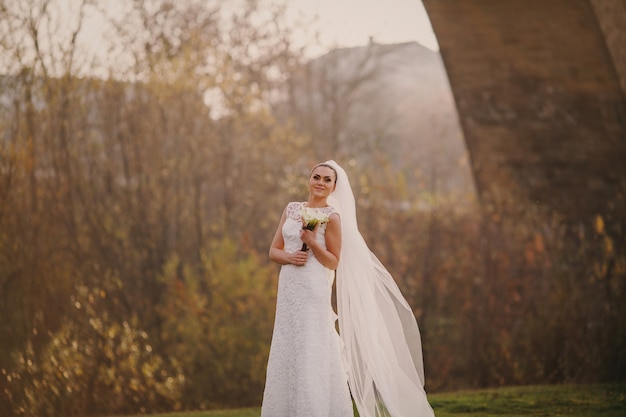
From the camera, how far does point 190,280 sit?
28.8 ft

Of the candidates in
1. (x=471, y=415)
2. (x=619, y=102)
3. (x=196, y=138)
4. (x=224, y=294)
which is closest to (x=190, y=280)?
(x=224, y=294)

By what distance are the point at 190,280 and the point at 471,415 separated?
3.42 m

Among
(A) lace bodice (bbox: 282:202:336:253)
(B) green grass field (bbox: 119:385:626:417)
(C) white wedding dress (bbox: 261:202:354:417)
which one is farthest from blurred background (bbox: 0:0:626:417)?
(A) lace bodice (bbox: 282:202:336:253)

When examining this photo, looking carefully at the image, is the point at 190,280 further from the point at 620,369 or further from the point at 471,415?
the point at 620,369

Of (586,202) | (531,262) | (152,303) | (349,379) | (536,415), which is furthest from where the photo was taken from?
(586,202)

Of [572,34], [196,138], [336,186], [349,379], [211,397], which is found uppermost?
[572,34]

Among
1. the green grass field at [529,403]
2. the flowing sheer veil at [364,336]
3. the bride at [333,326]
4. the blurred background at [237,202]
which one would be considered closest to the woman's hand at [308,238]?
the bride at [333,326]

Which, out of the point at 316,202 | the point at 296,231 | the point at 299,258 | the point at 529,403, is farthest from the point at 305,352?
the point at 529,403

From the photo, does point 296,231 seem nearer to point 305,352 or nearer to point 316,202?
point 316,202

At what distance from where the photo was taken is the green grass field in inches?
253

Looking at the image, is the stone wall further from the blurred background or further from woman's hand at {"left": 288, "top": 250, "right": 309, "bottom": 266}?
woman's hand at {"left": 288, "top": 250, "right": 309, "bottom": 266}

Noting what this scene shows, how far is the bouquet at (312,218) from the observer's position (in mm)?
4430

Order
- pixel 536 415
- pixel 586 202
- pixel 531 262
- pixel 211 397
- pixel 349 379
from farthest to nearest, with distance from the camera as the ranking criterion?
pixel 586 202, pixel 531 262, pixel 211 397, pixel 536 415, pixel 349 379

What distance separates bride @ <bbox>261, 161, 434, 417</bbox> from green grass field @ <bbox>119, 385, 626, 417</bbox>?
1.56 meters
